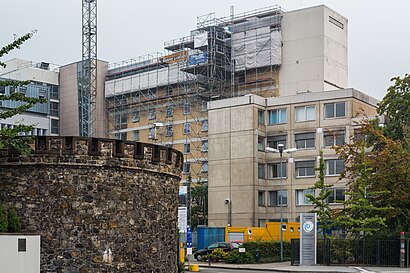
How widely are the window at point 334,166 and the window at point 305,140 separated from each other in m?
2.29

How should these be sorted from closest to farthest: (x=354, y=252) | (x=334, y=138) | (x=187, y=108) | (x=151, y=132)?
(x=354, y=252) → (x=334, y=138) → (x=187, y=108) → (x=151, y=132)

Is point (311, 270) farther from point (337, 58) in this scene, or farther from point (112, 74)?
point (112, 74)

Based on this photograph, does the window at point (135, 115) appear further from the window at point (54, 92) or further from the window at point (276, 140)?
the window at point (276, 140)

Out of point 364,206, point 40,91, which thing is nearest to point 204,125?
point 40,91

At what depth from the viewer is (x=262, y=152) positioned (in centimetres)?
6862

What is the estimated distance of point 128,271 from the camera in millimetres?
25281

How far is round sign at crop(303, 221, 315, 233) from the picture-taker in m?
43.8

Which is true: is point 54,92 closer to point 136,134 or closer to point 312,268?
point 136,134

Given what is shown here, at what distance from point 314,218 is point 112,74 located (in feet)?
178

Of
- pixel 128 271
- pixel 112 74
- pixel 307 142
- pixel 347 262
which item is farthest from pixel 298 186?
pixel 128 271

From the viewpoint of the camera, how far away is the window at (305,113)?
65.6m

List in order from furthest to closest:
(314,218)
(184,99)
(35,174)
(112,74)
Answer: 1. (112,74)
2. (184,99)
3. (314,218)
4. (35,174)

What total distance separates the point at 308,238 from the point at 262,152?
81.5 ft

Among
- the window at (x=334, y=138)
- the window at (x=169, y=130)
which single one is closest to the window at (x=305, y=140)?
the window at (x=334, y=138)
